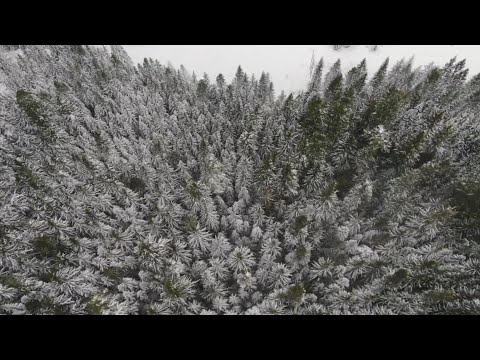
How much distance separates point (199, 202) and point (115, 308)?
10930mm

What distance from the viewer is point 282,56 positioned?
56375mm

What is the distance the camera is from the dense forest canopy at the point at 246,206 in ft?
76.4

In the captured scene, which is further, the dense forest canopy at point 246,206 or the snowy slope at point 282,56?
the snowy slope at point 282,56

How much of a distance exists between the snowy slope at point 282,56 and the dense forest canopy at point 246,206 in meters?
18.8

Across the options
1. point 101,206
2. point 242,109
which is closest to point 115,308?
point 101,206

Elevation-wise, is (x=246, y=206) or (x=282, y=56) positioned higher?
(x=282, y=56)

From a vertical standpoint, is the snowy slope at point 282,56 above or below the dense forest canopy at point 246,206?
above

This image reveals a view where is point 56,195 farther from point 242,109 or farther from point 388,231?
point 388,231

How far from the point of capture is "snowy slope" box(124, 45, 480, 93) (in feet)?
→ 178

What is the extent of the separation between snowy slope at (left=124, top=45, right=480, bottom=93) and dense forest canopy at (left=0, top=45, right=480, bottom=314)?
Result: 1878cm

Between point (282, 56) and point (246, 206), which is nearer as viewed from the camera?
point (246, 206)

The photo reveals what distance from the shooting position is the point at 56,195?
28.2 m

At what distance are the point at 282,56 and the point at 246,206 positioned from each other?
38131 millimetres

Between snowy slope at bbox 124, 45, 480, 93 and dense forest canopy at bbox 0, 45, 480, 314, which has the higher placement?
snowy slope at bbox 124, 45, 480, 93
